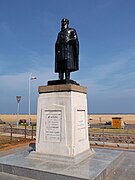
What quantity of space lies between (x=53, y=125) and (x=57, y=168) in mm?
1584

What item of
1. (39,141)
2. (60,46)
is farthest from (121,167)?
(60,46)

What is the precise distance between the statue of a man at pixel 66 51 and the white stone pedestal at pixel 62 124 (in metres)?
0.84

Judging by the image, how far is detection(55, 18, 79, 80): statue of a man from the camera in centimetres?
760

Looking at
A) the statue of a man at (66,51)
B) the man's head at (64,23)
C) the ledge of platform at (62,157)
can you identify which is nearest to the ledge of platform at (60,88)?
the statue of a man at (66,51)

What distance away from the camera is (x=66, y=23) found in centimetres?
779

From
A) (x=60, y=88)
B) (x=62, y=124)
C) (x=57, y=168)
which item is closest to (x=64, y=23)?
(x=60, y=88)

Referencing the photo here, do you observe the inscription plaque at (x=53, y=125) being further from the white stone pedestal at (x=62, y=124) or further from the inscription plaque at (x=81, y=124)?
the inscription plaque at (x=81, y=124)

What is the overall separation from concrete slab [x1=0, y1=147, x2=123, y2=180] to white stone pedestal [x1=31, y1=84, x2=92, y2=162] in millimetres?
381

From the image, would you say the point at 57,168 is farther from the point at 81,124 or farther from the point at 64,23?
the point at 64,23

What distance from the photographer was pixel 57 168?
19.1 ft

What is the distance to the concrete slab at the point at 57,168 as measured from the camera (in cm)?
534

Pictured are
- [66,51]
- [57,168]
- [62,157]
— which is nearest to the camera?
[57,168]

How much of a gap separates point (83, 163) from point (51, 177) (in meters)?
1.34

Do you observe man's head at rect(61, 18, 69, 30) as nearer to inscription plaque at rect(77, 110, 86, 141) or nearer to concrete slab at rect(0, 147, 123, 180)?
inscription plaque at rect(77, 110, 86, 141)
